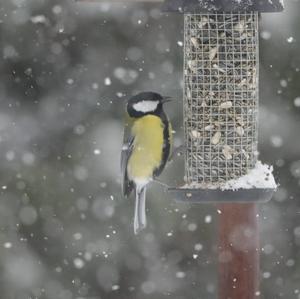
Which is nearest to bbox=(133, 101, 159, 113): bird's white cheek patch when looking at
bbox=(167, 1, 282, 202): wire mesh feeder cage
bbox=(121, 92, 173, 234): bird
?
bbox=(121, 92, 173, 234): bird

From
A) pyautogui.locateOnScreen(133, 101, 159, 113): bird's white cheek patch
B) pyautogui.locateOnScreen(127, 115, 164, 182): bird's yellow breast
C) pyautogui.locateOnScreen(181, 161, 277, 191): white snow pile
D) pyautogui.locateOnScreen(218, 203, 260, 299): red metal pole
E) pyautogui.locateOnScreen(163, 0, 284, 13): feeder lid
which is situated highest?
pyautogui.locateOnScreen(163, 0, 284, 13): feeder lid

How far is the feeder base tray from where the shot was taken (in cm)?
504

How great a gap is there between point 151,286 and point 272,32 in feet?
9.40

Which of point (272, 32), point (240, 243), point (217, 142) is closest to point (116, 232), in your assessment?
point (272, 32)

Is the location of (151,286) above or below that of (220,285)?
below

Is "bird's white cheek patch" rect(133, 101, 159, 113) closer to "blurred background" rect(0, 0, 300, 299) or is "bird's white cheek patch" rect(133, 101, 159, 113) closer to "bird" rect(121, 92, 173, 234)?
"bird" rect(121, 92, 173, 234)

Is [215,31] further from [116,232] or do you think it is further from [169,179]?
[116,232]

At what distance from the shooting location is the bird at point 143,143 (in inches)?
233

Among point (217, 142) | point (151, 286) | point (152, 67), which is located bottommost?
point (151, 286)

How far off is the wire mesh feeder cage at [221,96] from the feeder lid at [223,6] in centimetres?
30

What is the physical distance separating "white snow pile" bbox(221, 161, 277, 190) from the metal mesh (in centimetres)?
9

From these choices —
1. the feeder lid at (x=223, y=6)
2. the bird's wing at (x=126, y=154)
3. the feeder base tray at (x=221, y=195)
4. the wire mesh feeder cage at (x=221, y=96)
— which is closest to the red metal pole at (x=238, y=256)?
the feeder base tray at (x=221, y=195)

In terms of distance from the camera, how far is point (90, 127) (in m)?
9.01

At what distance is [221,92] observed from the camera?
5.52 meters
